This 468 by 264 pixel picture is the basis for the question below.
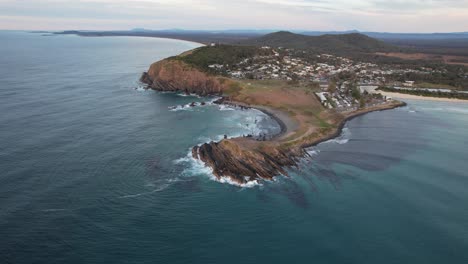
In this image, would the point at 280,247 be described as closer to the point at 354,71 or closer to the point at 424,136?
the point at 424,136

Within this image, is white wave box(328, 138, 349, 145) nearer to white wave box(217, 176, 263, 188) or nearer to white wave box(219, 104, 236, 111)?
white wave box(217, 176, 263, 188)

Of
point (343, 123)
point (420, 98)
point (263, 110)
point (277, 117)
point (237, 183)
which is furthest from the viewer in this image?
point (420, 98)

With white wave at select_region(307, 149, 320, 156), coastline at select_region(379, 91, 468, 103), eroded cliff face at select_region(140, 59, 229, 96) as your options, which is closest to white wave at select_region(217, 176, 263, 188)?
white wave at select_region(307, 149, 320, 156)

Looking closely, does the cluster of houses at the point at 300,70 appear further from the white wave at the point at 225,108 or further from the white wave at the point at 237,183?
the white wave at the point at 237,183

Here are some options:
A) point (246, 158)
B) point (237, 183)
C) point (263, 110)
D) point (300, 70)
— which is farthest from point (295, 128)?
point (300, 70)

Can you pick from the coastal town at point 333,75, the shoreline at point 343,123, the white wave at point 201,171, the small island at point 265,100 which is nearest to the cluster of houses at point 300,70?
Result: the coastal town at point 333,75

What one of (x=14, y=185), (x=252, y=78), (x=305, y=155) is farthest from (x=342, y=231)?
(x=252, y=78)

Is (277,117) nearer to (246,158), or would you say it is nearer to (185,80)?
(246,158)
